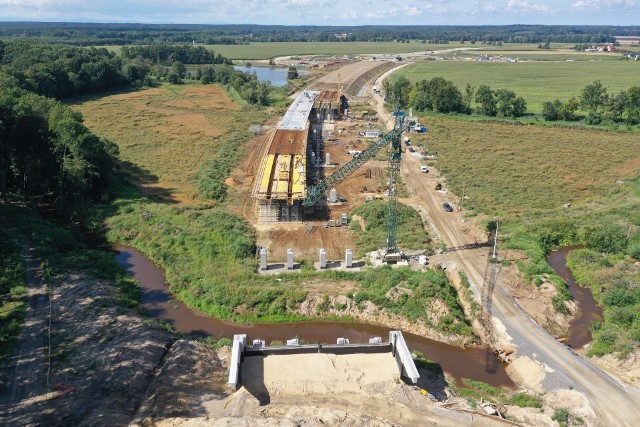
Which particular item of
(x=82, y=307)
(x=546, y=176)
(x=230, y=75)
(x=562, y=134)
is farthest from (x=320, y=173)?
(x=230, y=75)

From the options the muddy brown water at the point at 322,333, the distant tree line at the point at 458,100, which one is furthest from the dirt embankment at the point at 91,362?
the distant tree line at the point at 458,100

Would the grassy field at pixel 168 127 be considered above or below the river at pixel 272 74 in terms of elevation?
below

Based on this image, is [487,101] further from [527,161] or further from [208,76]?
[208,76]

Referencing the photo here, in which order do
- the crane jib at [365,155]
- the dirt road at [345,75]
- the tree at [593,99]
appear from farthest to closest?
the dirt road at [345,75] → the tree at [593,99] → the crane jib at [365,155]

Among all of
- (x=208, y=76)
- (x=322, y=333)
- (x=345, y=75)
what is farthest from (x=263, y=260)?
(x=345, y=75)

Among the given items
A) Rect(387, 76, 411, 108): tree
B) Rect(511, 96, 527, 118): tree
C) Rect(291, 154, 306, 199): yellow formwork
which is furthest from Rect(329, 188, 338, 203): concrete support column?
Rect(511, 96, 527, 118): tree

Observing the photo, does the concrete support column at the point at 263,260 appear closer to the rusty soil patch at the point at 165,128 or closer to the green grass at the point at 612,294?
the rusty soil patch at the point at 165,128

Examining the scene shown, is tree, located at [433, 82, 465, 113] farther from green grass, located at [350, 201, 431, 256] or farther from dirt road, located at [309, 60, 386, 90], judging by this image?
green grass, located at [350, 201, 431, 256]

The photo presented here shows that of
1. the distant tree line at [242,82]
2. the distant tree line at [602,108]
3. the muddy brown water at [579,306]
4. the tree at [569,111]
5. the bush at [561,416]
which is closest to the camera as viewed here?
the bush at [561,416]
